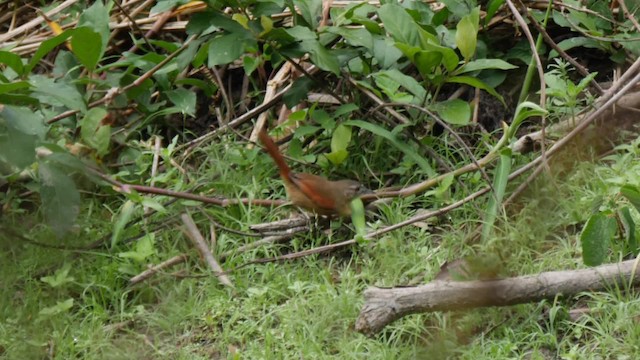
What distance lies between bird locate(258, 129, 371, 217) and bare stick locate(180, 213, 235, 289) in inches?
14.5

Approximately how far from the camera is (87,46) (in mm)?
4129

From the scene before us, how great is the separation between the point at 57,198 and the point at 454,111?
5.02 ft

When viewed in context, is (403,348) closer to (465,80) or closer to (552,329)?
(552,329)

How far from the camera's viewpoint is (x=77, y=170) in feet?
12.7

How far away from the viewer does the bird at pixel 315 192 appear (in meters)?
3.83

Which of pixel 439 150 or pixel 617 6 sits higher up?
pixel 617 6

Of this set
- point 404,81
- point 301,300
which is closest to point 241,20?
point 404,81

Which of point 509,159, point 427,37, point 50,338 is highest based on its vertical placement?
point 427,37

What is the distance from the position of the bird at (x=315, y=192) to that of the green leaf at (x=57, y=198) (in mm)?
732

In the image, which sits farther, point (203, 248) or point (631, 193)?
point (203, 248)

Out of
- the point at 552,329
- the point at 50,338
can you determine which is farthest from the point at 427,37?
the point at 50,338

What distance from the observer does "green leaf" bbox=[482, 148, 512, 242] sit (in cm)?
361

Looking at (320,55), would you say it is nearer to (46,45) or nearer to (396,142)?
(396,142)

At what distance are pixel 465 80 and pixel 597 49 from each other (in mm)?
935
